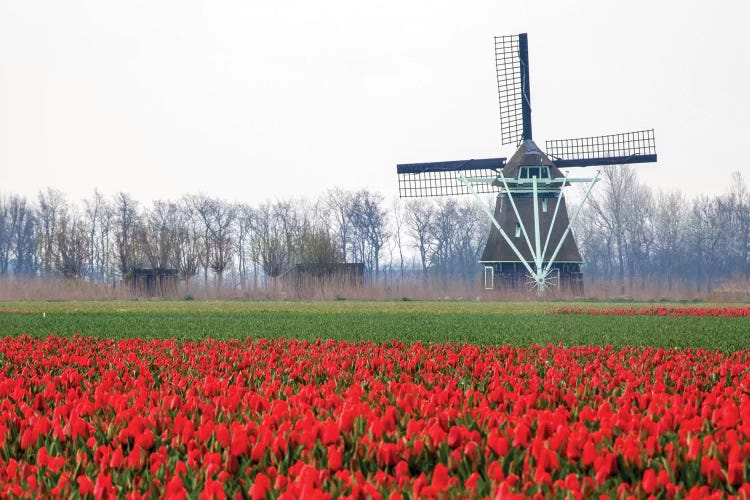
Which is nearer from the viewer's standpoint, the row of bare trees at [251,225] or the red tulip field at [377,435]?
the red tulip field at [377,435]

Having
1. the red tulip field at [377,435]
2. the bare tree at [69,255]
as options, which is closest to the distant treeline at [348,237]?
the bare tree at [69,255]

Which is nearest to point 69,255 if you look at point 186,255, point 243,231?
point 186,255

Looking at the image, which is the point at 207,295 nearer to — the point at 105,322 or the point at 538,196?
the point at 538,196

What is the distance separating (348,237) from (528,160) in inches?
1525

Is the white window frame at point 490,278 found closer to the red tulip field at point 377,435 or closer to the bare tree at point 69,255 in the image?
the bare tree at point 69,255

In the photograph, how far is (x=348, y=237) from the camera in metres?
72.7

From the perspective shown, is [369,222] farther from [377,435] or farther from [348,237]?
[377,435]

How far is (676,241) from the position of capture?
66250 millimetres

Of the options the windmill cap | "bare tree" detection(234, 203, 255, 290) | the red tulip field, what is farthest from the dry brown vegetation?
"bare tree" detection(234, 203, 255, 290)

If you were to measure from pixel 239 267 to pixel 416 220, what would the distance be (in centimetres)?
1658

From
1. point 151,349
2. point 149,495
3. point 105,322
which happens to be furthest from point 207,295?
point 149,495

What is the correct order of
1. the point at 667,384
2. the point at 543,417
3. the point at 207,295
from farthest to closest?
the point at 207,295 < the point at 667,384 < the point at 543,417

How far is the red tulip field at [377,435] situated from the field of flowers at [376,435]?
1 centimetres

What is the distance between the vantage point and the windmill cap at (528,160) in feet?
115
